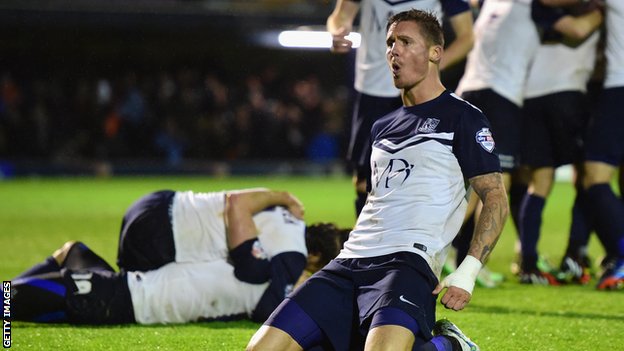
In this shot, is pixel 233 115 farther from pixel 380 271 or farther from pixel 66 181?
pixel 380 271

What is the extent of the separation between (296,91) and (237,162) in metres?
2.38

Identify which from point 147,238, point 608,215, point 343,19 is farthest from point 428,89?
point 608,215

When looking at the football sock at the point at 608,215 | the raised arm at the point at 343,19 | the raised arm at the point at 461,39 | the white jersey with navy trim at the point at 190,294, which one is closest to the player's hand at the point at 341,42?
the raised arm at the point at 343,19

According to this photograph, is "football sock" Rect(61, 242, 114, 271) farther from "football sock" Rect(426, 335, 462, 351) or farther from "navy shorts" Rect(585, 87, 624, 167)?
"navy shorts" Rect(585, 87, 624, 167)

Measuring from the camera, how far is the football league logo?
4375 millimetres

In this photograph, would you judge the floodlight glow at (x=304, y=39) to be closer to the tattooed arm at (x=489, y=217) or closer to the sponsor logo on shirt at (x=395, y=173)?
the sponsor logo on shirt at (x=395, y=173)

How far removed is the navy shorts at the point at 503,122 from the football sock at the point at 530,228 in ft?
1.29

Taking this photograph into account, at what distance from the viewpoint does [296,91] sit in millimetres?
24344

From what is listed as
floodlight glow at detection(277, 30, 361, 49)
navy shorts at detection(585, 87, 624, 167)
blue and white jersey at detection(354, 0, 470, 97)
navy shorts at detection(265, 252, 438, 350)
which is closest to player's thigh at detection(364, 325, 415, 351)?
navy shorts at detection(265, 252, 438, 350)

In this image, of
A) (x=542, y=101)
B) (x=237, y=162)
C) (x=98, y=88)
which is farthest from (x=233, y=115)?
(x=542, y=101)

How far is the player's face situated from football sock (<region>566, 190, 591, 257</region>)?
12.5ft

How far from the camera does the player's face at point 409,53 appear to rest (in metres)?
4.52

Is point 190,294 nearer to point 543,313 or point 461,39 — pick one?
point 543,313

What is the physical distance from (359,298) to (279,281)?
1.44m
